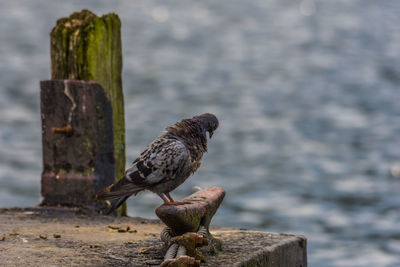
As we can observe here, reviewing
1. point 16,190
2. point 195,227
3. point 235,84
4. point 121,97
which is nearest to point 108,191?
point 195,227

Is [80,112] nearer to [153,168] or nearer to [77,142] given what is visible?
[77,142]

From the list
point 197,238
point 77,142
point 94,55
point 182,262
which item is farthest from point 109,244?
point 94,55

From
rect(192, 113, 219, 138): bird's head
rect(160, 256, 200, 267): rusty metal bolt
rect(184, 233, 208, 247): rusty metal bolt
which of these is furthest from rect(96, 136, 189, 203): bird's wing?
rect(160, 256, 200, 267): rusty metal bolt

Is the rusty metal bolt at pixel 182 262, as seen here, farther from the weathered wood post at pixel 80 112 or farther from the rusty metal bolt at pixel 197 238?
the weathered wood post at pixel 80 112

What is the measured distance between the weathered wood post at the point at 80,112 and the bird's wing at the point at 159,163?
201cm

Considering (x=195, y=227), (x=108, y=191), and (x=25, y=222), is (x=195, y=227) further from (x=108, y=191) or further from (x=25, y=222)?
(x=25, y=222)

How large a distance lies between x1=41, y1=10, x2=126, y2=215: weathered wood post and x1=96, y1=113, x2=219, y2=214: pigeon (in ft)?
6.33

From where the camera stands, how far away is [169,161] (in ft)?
16.3

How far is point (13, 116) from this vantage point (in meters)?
19.9

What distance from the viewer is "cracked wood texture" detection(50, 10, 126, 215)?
7227mm

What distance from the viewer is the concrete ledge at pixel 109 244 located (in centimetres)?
477

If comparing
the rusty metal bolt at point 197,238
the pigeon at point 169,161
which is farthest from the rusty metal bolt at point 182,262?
the pigeon at point 169,161

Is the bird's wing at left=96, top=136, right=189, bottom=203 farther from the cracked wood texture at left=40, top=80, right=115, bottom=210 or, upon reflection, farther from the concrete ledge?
the cracked wood texture at left=40, top=80, right=115, bottom=210

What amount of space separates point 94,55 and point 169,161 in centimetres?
264
